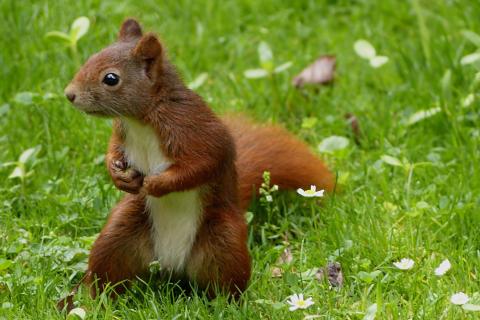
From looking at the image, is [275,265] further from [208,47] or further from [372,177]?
[208,47]

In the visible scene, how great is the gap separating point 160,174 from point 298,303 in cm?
52

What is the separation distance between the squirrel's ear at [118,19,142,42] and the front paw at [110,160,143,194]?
0.41 m

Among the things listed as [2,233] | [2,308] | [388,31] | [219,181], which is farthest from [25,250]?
[388,31]

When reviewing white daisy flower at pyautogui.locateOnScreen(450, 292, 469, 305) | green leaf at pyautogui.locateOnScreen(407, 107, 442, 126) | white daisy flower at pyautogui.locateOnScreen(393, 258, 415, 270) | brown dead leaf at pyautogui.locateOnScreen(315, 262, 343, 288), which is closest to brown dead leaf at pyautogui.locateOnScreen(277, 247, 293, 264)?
brown dead leaf at pyautogui.locateOnScreen(315, 262, 343, 288)

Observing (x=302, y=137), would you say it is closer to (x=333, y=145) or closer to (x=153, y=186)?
(x=333, y=145)

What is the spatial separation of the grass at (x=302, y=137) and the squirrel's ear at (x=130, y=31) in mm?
689

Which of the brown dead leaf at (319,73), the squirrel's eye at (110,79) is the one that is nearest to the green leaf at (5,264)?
the squirrel's eye at (110,79)

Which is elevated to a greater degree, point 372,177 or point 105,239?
point 105,239

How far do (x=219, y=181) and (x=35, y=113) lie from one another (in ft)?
4.48

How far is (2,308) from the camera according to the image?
3.01 meters

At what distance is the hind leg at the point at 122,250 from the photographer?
3.09 m

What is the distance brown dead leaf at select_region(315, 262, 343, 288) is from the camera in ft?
10.3

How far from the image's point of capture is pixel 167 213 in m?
3.11

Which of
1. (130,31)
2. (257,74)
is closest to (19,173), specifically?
(130,31)
